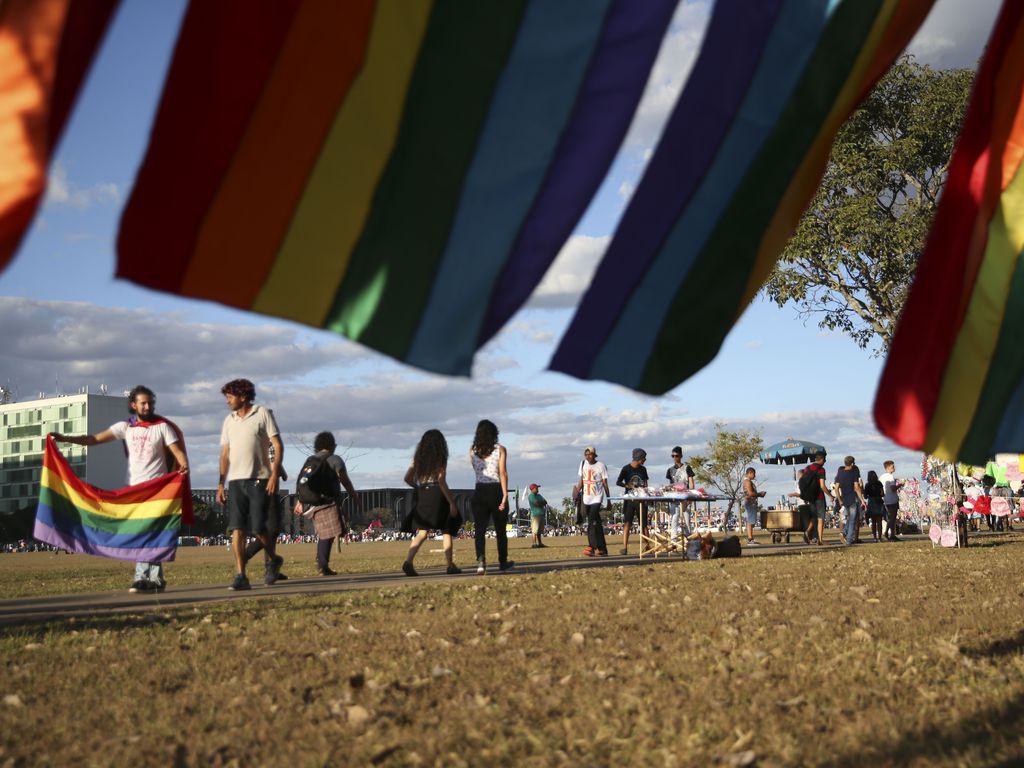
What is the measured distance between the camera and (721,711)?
505 cm

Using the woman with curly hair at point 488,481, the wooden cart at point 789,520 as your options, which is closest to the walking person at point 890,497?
the wooden cart at point 789,520

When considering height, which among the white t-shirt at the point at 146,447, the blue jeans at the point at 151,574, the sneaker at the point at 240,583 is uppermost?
the white t-shirt at the point at 146,447

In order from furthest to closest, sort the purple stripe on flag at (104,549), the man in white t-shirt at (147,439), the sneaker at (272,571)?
the sneaker at (272,571) < the man in white t-shirt at (147,439) < the purple stripe on flag at (104,549)

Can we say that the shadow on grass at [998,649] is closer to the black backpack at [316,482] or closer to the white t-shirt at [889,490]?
the black backpack at [316,482]

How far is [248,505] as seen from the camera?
1170cm

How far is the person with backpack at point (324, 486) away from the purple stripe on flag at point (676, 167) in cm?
1044

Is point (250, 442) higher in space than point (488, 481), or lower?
higher

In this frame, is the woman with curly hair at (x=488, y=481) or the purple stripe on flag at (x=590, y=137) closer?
the purple stripe on flag at (x=590, y=137)

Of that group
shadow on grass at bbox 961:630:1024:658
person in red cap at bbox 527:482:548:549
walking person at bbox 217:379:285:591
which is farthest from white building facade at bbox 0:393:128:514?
shadow on grass at bbox 961:630:1024:658

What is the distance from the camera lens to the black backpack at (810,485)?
22.5 meters

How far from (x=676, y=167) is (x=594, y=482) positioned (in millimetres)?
14739

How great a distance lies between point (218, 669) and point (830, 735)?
3629mm

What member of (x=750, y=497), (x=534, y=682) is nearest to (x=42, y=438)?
(x=750, y=497)

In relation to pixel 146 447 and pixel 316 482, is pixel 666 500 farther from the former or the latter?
pixel 146 447
